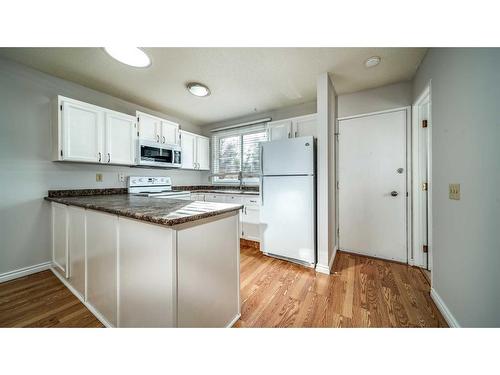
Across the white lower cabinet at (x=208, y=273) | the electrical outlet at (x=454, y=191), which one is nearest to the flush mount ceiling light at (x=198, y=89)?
the white lower cabinet at (x=208, y=273)

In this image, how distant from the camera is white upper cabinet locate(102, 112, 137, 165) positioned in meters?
2.51

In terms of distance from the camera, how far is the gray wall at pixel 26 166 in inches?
78.1

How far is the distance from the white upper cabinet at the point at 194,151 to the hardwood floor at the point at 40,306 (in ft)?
7.91

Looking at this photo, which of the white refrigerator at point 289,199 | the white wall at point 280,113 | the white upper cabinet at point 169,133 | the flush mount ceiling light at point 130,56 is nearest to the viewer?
the flush mount ceiling light at point 130,56

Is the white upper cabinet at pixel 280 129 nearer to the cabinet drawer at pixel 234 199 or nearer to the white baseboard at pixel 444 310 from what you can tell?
the cabinet drawer at pixel 234 199

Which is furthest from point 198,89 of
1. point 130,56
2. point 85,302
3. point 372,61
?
point 85,302

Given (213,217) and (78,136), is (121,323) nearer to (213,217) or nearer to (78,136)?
(213,217)

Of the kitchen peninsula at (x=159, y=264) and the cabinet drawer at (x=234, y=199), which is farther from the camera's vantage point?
the cabinet drawer at (x=234, y=199)

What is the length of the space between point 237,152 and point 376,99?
2.55 metres

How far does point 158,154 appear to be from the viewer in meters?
3.11

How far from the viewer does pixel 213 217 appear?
3.84 ft

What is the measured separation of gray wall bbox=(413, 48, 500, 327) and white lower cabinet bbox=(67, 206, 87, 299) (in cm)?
278
